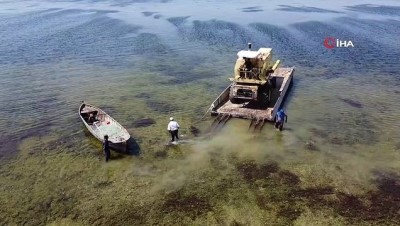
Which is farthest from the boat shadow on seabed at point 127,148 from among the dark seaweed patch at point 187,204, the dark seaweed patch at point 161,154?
the dark seaweed patch at point 187,204

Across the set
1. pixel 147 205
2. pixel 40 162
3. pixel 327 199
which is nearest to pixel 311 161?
pixel 327 199

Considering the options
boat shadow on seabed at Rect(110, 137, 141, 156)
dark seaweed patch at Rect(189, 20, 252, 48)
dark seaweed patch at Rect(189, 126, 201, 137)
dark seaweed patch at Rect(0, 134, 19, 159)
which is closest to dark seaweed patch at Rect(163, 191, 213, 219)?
boat shadow on seabed at Rect(110, 137, 141, 156)

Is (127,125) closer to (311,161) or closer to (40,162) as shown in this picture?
(40,162)

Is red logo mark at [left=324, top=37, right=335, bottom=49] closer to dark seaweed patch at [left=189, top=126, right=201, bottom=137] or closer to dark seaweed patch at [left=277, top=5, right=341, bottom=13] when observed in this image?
dark seaweed patch at [left=277, top=5, right=341, bottom=13]

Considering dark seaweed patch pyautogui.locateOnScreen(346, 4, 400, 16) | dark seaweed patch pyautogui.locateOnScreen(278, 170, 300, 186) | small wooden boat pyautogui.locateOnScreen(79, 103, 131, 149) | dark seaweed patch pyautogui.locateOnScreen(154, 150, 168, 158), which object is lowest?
dark seaweed patch pyautogui.locateOnScreen(278, 170, 300, 186)

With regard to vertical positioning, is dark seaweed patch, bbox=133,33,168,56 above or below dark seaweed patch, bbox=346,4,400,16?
below

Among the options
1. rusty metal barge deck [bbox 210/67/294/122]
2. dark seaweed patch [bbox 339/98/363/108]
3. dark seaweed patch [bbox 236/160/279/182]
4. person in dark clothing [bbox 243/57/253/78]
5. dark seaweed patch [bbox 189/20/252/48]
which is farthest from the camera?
dark seaweed patch [bbox 189/20/252/48]

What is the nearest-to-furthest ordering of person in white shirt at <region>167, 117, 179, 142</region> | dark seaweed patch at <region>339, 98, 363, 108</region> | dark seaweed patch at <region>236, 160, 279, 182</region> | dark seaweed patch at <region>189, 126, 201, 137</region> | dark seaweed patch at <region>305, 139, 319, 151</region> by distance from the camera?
dark seaweed patch at <region>236, 160, 279, 182</region>
dark seaweed patch at <region>305, 139, 319, 151</region>
person in white shirt at <region>167, 117, 179, 142</region>
dark seaweed patch at <region>189, 126, 201, 137</region>
dark seaweed patch at <region>339, 98, 363, 108</region>
